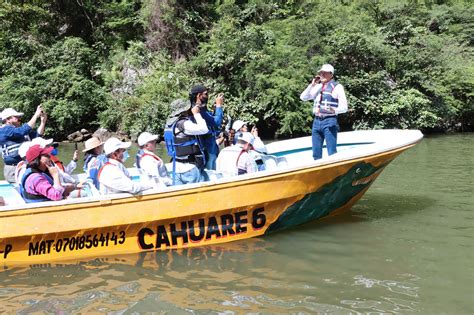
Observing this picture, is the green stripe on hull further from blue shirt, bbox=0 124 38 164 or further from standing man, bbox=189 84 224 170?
blue shirt, bbox=0 124 38 164

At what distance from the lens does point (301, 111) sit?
2019 centimetres

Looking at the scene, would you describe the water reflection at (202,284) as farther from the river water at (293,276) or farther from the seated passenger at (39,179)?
the seated passenger at (39,179)

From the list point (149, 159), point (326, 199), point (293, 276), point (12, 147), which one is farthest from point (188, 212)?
point (12, 147)

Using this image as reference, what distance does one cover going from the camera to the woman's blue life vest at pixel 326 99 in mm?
6465

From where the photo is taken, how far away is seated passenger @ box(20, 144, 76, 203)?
5111mm

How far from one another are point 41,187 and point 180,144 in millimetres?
1661

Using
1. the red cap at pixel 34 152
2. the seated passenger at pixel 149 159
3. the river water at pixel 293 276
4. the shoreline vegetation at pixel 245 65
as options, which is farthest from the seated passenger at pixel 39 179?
the shoreline vegetation at pixel 245 65

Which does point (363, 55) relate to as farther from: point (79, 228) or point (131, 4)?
point (79, 228)

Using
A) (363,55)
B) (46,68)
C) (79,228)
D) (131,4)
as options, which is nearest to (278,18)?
(363,55)

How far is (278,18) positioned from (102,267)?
797 inches

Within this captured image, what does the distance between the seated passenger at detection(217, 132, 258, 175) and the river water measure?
84 centimetres

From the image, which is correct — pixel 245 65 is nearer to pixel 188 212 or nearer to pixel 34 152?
pixel 188 212

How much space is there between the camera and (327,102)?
647 cm

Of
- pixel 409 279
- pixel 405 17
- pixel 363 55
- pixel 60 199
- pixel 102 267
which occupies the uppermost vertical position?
pixel 405 17
